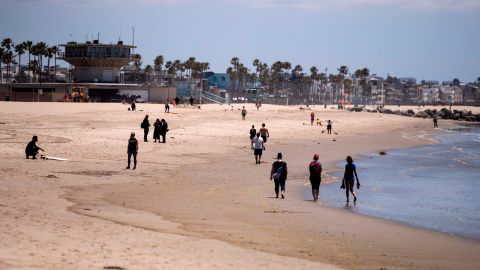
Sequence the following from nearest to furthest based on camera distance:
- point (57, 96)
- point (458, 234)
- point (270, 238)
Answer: point (270, 238) < point (458, 234) < point (57, 96)

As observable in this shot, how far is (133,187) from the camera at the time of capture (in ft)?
71.0

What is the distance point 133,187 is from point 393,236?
8321 millimetres

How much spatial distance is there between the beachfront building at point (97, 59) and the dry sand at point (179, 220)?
59.5 meters

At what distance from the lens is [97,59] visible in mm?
93375

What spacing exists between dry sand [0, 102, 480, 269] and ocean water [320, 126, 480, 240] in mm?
1010

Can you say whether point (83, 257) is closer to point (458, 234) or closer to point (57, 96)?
point (458, 234)

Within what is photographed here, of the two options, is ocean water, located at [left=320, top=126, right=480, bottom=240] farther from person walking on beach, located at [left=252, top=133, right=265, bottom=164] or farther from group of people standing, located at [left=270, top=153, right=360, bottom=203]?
person walking on beach, located at [left=252, top=133, right=265, bottom=164]

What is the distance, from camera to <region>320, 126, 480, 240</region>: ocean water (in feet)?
64.8

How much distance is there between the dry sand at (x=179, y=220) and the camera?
1176 centimetres

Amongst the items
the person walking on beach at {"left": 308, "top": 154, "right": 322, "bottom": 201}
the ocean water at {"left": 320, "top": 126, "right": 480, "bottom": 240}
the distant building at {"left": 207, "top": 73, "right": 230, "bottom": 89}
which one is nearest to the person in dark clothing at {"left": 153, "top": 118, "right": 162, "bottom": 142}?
the ocean water at {"left": 320, "top": 126, "right": 480, "bottom": 240}

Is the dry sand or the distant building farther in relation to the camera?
the distant building

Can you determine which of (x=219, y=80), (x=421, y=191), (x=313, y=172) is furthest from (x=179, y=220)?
(x=219, y=80)

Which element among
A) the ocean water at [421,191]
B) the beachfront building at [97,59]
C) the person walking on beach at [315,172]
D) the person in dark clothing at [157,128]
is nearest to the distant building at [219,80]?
the beachfront building at [97,59]

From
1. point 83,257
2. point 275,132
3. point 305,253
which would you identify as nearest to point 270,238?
point 305,253
